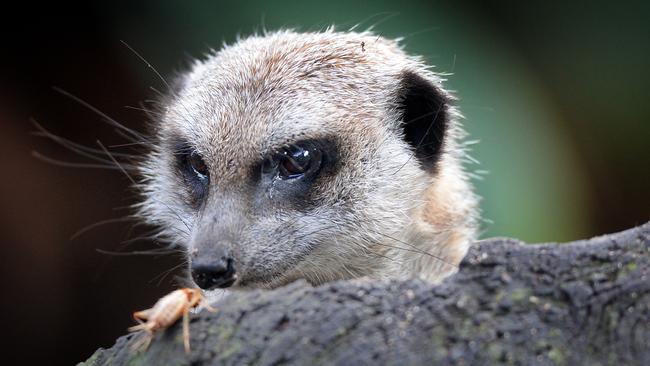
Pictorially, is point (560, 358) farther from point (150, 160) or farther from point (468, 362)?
point (150, 160)

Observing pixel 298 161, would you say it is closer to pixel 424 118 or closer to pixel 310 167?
pixel 310 167

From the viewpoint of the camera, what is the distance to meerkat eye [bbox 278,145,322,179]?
2945 mm

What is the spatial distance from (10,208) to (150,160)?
2376mm

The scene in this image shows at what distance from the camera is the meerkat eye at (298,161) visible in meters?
2.95

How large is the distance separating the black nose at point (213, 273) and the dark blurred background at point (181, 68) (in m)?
2.26

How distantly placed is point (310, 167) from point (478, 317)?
139 cm

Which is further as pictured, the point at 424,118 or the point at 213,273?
the point at 424,118

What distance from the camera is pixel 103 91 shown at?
5.90 meters

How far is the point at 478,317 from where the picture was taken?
1.68m

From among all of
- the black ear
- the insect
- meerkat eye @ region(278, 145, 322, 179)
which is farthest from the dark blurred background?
the insect

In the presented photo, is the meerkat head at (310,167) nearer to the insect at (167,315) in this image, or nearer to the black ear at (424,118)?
the black ear at (424,118)

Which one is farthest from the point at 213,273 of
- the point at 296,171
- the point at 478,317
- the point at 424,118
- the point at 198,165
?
the point at 424,118

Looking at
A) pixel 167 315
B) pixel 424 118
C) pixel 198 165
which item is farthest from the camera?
pixel 424 118

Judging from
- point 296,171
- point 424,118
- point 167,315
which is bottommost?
point 167,315
